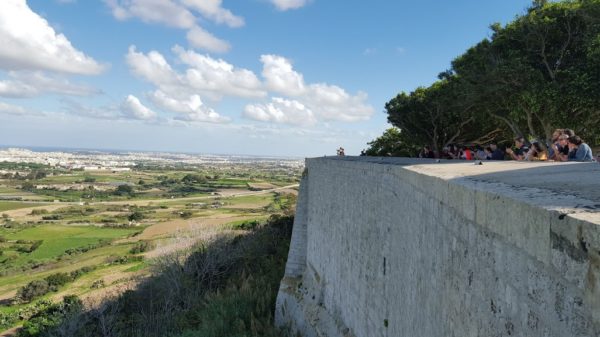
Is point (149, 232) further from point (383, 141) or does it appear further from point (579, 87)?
point (579, 87)

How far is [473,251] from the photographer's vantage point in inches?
131

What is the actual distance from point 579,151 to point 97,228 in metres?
63.5

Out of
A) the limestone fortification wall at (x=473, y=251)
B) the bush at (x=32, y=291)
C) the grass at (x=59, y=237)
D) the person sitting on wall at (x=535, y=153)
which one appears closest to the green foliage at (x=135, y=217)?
the grass at (x=59, y=237)

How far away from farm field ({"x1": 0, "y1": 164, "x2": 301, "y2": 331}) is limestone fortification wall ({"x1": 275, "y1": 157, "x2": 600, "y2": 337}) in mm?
21536

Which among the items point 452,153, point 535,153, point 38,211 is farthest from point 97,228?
point 535,153

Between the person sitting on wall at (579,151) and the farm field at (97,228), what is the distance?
23.6m

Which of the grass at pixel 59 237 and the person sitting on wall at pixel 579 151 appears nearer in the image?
the person sitting on wall at pixel 579 151

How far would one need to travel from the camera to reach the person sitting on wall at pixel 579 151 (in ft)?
24.1

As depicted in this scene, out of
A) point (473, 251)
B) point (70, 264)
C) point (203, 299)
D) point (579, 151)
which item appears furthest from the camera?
point (70, 264)

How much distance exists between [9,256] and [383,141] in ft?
125

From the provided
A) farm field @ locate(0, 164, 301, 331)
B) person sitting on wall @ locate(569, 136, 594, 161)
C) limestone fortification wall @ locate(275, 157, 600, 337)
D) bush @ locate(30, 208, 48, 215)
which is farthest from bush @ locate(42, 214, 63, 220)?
person sitting on wall @ locate(569, 136, 594, 161)

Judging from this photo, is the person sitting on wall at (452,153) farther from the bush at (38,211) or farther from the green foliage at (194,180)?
the green foliage at (194,180)

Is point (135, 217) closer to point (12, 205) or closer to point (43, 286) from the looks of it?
point (12, 205)

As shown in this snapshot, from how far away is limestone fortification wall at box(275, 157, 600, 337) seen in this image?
213 cm
